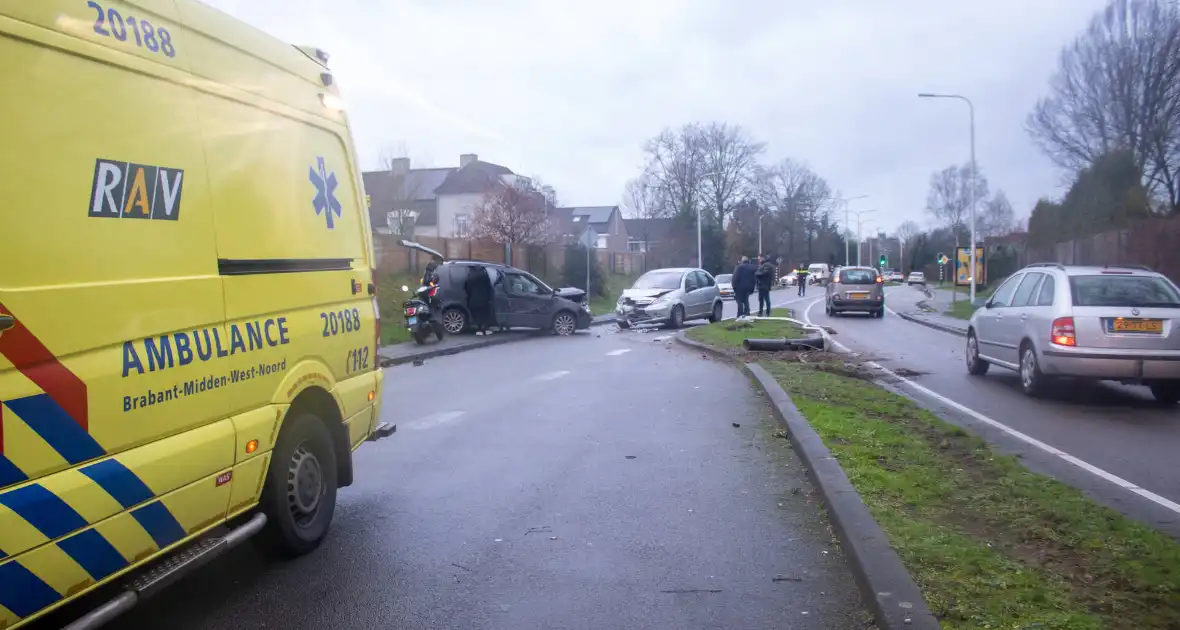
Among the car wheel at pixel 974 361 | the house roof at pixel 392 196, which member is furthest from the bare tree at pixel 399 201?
the car wheel at pixel 974 361

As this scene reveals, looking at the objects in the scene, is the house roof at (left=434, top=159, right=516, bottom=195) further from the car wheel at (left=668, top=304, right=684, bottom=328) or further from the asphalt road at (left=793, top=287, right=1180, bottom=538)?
the asphalt road at (left=793, top=287, right=1180, bottom=538)

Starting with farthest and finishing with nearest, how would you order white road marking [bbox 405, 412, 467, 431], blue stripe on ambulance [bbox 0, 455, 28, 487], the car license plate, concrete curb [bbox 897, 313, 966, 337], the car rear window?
the car rear window < concrete curb [bbox 897, 313, 966, 337] < the car license plate < white road marking [bbox 405, 412, 467, 431] < blue stripe on ambulance [bbox 0, 455, 28, 487]

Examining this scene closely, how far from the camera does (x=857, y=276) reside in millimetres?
30312

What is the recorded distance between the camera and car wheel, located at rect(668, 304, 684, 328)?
24.6 meters

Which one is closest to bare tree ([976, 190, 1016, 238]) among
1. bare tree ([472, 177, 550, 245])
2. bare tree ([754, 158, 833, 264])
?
bare tree ([754, 158, 833, 264])

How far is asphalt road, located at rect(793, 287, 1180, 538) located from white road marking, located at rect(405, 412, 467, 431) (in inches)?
203

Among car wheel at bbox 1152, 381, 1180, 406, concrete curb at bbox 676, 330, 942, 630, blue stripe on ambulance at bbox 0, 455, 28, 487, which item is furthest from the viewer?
car wheel at bbox 1152, 381, 1180, 406

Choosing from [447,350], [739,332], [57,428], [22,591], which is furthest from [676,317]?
[22,591]

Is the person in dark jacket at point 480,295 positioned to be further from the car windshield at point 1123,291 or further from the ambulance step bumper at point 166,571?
the ambulance step bumper at point 166,571

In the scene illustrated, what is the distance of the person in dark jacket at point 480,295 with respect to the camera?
21.0m

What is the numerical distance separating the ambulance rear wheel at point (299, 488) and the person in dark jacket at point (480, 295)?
1580 cm

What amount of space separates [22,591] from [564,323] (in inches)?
777

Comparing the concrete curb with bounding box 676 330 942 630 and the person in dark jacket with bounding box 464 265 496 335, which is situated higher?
the person in dark jacket with bounding box 464 265 496 335

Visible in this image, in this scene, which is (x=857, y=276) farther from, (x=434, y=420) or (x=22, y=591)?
(x=22, y=591)
